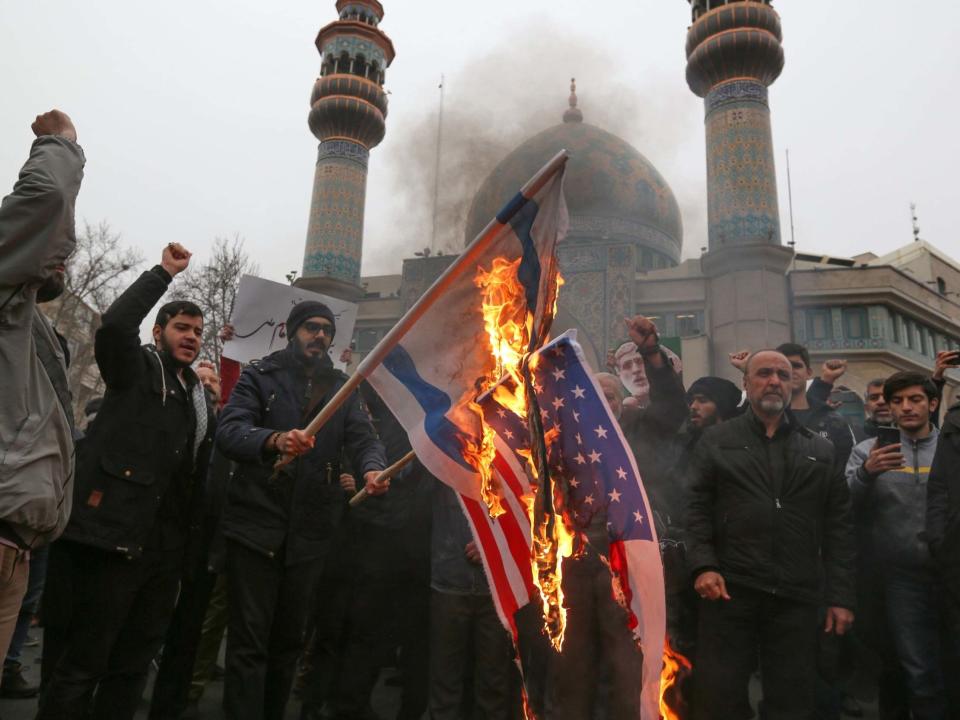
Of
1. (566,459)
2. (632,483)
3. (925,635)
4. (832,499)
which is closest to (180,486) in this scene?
(566,459)

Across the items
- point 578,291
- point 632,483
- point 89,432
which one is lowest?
point 632,483

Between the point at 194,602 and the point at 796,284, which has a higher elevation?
the point at 796,284

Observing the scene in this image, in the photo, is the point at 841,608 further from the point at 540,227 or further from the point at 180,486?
the point at 180,486

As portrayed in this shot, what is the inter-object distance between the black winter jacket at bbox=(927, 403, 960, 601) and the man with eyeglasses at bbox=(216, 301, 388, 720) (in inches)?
101

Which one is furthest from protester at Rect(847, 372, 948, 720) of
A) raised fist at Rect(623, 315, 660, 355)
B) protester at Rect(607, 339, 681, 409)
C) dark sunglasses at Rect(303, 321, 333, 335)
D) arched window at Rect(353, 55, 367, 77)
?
arched window at Rect(353, 55, 367, 77)

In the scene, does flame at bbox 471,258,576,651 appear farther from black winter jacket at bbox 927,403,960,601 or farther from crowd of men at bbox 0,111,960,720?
black winter jacket at bbox 927,403,960,601

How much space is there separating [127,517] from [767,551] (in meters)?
2.78

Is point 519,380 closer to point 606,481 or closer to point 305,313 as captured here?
point 606,481

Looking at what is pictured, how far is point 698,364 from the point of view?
18062 millimetres

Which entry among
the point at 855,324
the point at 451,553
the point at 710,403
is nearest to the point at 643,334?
the point at 710,403

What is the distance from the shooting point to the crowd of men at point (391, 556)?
2955 millimetres

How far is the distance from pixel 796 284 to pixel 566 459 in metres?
20.7

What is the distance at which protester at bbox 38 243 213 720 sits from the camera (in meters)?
2.84

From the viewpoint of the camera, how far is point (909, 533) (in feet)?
12.0
